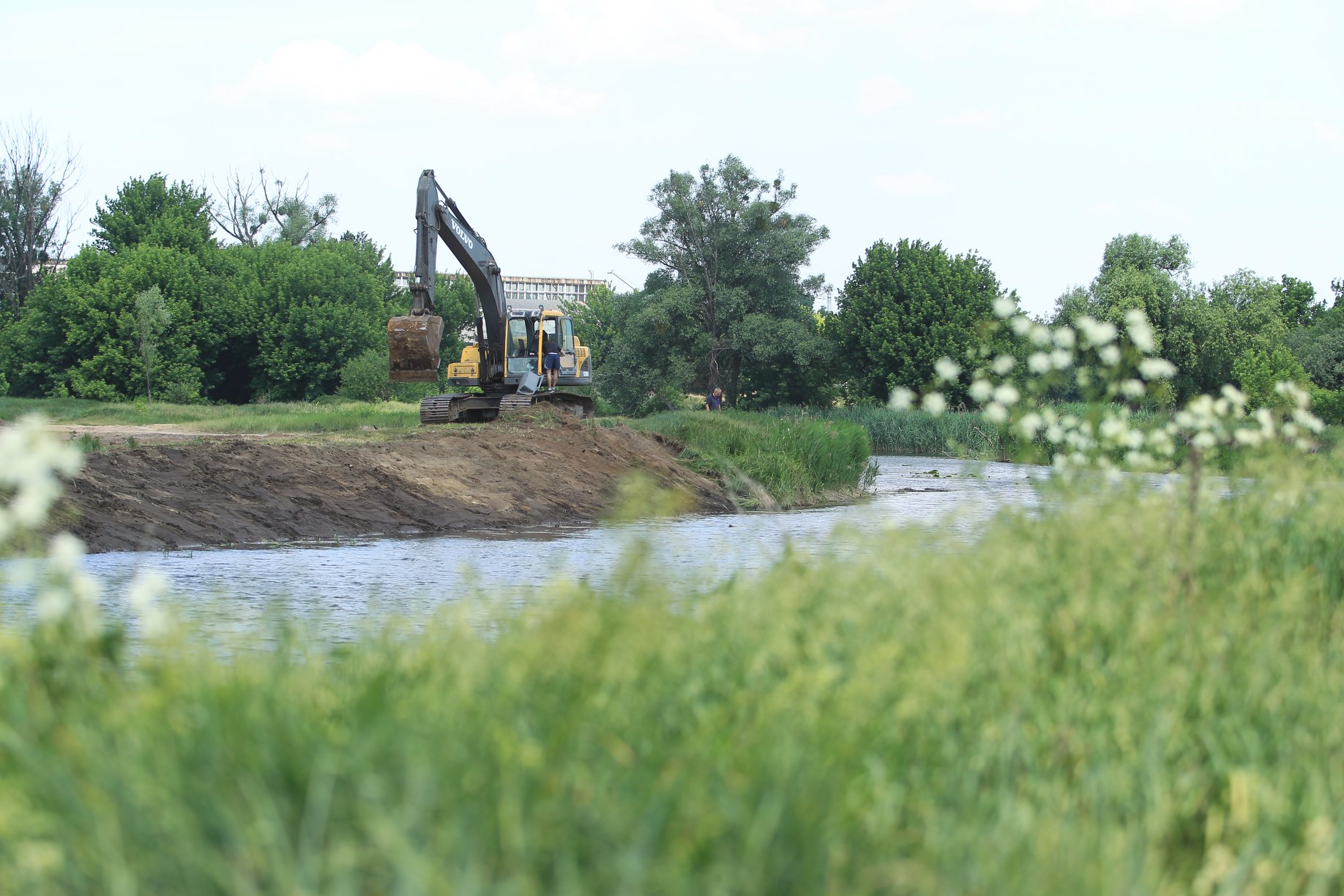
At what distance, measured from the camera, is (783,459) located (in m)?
21.6

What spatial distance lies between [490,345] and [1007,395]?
73.9 ft

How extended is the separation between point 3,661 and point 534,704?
1.48 meters

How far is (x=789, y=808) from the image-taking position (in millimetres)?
2676

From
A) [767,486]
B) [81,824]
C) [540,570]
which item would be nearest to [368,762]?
[81,824]

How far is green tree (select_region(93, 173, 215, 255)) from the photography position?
6412 centimetres

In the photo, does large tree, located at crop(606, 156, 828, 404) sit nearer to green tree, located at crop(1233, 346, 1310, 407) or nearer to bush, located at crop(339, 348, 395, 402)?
bush, located at crop(339, 348, 395, 402)

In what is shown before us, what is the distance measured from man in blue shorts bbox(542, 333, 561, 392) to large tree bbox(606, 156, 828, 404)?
28430 mm

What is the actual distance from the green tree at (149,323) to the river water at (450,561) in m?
40.5

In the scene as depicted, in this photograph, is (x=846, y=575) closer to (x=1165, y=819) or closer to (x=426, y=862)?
(x=1165, y=819)

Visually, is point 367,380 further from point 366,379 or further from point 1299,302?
point 1299,302

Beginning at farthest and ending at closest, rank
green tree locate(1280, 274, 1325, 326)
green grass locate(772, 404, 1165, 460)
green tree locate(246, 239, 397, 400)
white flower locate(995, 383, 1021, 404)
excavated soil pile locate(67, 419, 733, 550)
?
green tree locate(1280, 274, 1325, 326) → green tree locate(246, 239, 397, 400) → green grass locate(772, 404, 1165, 460) → excavated soil pile locate(67, 419, 733, 550) → white flower locate(995, 383, 1021, 404)

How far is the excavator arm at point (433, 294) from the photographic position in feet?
71.6

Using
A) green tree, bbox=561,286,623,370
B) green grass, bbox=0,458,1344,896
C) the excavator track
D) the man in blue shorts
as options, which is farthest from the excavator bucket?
green tree, bbox=561,286,623,370

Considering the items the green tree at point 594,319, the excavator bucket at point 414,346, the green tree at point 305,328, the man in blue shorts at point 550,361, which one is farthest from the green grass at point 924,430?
the green tree at point 594,319
